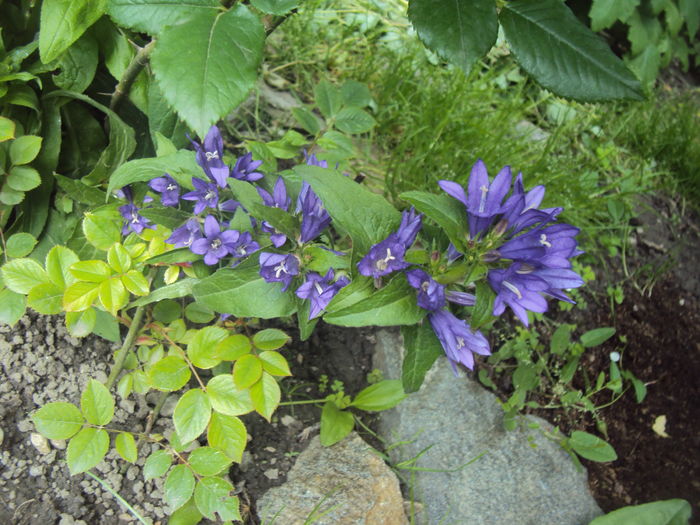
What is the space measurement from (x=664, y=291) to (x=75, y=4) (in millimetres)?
2353

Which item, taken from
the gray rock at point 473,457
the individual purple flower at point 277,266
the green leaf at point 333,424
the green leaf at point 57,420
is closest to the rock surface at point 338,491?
the green leaf at point 333,424

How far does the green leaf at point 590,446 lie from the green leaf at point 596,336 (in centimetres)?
36

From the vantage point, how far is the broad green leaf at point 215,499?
4.15ft

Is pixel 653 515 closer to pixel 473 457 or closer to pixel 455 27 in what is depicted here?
pixel 473 457

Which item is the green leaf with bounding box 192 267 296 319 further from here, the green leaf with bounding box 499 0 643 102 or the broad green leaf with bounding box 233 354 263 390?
the green leaf with bounding box 499 0 643 102

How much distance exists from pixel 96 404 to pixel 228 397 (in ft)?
0.86

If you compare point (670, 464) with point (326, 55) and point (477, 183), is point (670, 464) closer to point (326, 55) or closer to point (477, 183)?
point (477, 183)

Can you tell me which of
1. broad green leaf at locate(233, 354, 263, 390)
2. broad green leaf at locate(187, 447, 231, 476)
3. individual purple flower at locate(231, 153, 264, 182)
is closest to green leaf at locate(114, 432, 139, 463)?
broad green leaf at locate(187, 447, 231, 476)

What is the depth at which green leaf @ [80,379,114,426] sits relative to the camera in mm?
1259

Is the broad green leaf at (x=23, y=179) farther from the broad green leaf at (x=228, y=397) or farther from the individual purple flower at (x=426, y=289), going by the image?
the individual purple flower at (x=426, y=289)

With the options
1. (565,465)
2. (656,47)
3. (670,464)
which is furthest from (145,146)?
(656,47)

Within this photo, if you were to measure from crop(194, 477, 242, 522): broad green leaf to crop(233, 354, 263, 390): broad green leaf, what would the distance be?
8.1 inches

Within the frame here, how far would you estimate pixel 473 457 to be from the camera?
6.16 ft

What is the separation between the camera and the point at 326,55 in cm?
259
